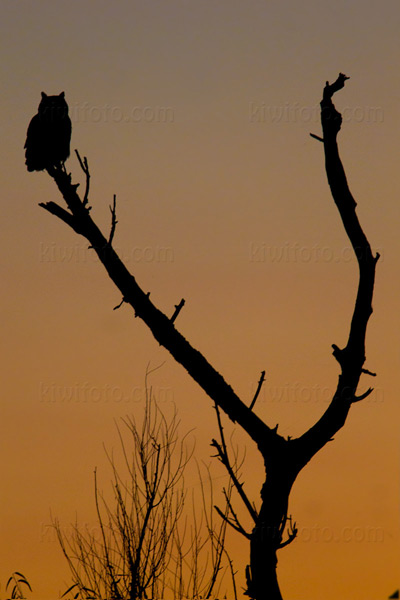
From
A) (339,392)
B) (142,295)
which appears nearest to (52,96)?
(142,295)

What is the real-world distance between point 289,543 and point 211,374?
2.80 feet

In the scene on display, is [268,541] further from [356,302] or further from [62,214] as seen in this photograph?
[62,214]

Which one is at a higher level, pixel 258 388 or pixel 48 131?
pixel 48 131

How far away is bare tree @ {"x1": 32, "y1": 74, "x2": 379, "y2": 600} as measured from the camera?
3.38 meters

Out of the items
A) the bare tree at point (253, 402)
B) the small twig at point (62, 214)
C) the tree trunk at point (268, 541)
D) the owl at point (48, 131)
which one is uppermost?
the owl at point (48, 131)

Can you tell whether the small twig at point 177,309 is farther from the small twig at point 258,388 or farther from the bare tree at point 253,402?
the small twig at point 258,388

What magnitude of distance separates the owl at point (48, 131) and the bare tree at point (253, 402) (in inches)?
184

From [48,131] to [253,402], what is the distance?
5734 mm

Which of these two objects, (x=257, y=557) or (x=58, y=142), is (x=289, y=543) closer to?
(x=257, y=557)

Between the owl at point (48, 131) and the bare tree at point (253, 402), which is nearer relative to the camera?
the bare tree at point (253, 402)

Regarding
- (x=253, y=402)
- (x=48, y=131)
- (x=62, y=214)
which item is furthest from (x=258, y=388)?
(x=48, y=131)

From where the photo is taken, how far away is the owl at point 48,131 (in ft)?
27.1

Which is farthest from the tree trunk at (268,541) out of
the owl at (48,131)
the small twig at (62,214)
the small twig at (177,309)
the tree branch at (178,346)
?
the owl at (48,131)

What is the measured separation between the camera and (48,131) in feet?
27.8
